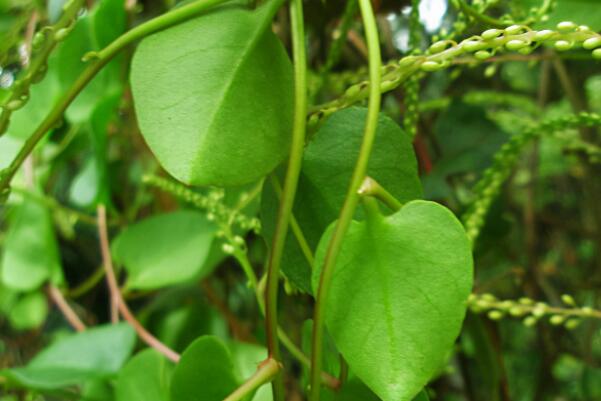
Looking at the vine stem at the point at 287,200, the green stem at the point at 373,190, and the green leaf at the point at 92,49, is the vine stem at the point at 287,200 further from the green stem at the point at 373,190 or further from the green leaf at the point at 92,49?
the green leaf at the point at 92,49

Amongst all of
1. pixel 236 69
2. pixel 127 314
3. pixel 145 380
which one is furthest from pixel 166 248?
pixel 236 69

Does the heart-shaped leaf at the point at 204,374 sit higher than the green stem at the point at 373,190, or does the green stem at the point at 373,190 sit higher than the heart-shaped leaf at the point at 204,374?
the green stem at the point at 373,190

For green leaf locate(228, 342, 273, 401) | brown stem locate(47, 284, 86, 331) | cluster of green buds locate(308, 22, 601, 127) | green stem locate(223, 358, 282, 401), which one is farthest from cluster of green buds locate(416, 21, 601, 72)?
brown stem locate(47, 284, 86, 331)

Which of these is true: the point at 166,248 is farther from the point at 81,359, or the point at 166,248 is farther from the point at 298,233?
the point at 298,233

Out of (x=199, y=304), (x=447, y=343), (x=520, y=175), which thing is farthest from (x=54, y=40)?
(x=520, y=175)

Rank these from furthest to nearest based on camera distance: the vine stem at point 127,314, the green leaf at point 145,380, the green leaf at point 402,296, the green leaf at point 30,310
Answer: the green leaf at point 30,310, the vine stem at point 127,314, the green leaf at point 145,380, the green leaf at point 402,296

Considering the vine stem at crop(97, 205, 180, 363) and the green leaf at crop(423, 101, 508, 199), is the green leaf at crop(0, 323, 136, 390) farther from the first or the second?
the green leaf at crop(423, 101, 508, 199)

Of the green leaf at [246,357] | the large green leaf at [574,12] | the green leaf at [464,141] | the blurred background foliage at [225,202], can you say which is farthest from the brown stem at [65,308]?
the large green leaf at [574,12]
